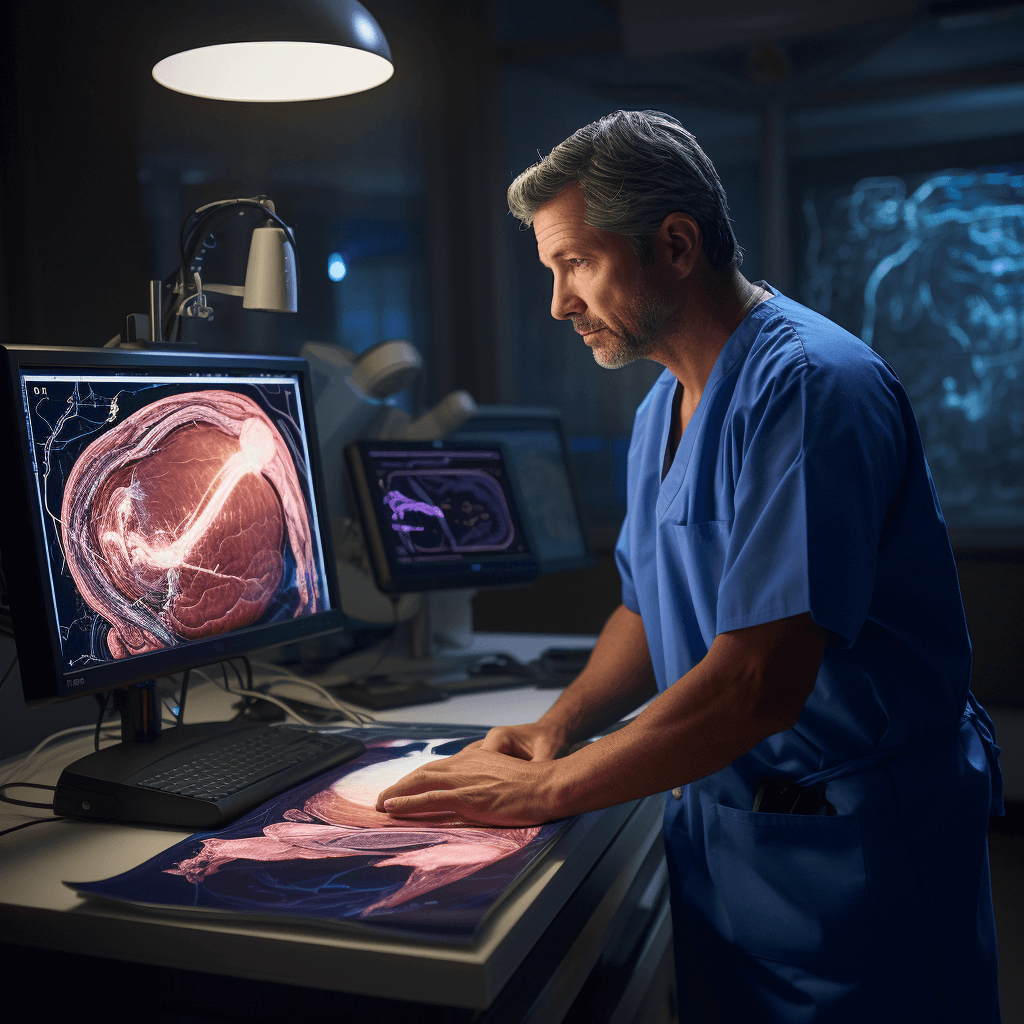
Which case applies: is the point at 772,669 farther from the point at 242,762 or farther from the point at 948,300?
the point at 948,300

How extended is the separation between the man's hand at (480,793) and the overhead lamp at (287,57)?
90 centimetres

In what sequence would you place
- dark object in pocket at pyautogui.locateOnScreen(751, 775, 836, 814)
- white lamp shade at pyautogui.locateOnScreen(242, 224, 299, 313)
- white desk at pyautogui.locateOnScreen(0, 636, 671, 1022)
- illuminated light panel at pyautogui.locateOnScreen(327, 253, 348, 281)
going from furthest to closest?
illuminated light panel at pyautogui.locateOnScreen(327, 253, 348, 281)
white lamp shade at pyautogui.locateOnScreen(242, 224, 299, 313)
dark object in pocket at pyautogui.locateOnScreen(751, 775, 836, 814)
white desk at pyautogui.locateOnScreen(0, 636, 671, 1022)

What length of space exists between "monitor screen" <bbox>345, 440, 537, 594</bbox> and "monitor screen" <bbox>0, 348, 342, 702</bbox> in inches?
10.8

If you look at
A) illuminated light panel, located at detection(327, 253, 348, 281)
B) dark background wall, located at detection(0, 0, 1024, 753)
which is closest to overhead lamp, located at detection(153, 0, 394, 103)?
dark background wall, located at detection(0, 0, 1024, 753)

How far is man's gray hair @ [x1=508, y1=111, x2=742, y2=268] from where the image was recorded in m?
1.00

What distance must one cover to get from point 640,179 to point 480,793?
0.66m

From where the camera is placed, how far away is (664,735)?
844mm

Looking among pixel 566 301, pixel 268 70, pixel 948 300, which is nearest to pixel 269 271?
pixel 268 70

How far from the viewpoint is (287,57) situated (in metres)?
1.34

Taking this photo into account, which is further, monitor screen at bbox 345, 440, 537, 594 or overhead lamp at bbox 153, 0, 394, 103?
monitor screen at bbox 345, 440, 537, 594

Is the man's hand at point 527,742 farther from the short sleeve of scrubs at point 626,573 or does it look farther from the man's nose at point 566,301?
the man's nose at point 566,301

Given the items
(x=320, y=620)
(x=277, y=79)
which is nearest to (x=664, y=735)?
(x=320, y=620)

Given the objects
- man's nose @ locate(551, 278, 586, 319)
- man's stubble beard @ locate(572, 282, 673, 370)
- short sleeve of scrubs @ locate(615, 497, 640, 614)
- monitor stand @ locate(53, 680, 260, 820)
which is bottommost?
monitor stand @ locate(53, 680, 260, 820)

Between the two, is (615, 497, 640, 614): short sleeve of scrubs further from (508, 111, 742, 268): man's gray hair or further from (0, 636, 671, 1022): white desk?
(508, 111, 742, 268): man's gray hair
